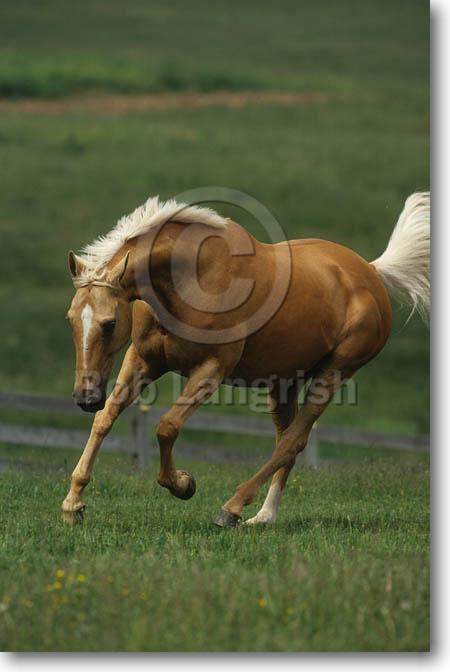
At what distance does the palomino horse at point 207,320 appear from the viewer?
25.0 ft

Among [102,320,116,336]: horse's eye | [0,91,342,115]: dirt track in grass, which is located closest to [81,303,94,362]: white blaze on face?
[102,320,116,336]: horse's eye

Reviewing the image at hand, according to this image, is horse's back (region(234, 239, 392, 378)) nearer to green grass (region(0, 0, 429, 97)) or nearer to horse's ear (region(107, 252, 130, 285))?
horse's ear (region(107, 252, 130, 285))

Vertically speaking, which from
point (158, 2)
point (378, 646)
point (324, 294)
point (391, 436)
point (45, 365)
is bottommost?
point (45, 365)

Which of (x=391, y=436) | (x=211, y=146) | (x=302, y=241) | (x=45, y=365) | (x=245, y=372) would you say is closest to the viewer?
(x=245, y=372)

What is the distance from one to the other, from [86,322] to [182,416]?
3.38 feet

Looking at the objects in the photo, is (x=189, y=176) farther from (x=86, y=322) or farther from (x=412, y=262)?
(x=86, y=322)

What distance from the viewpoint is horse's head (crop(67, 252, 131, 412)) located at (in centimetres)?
739

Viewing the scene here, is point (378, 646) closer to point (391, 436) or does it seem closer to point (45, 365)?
point (391, 436)

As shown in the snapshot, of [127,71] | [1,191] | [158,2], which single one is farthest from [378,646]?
[1,191]

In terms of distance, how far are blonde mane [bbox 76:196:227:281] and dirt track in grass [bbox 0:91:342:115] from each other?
81.4ft

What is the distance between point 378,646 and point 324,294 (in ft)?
11.9

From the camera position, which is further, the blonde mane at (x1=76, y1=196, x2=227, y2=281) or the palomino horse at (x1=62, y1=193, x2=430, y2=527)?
the blonde mane at (x1=76, y1=196, x2=227, y2=281)

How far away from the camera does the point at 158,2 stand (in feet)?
69.7

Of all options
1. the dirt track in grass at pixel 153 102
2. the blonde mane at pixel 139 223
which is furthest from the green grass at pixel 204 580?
the dirt track in grass at pixel 153 102
